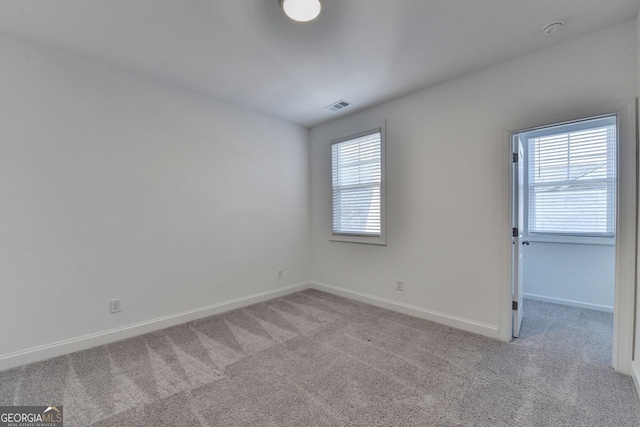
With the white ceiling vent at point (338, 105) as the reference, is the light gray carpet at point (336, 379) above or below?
below

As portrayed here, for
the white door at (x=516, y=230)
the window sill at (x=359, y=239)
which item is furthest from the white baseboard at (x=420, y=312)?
the window sill at (x=359, y=239)

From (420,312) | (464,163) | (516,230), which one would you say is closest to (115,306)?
(420,312)

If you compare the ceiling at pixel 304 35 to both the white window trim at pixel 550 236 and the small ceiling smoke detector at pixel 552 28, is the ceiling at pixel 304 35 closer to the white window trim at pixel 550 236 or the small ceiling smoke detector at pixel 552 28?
the small ceiling smoke detector at pixel 552 28

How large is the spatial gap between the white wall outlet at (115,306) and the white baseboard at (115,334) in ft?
0.57

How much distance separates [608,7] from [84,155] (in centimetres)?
421

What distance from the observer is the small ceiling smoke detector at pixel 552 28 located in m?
1.98

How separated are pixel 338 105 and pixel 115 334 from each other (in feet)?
11.4

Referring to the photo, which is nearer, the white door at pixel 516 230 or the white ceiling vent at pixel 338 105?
Result: the white door at pixel 516 230

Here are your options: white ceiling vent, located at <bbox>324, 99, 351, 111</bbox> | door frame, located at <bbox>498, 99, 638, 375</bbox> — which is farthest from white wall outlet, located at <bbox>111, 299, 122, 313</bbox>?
door frame, located at <bbox>498, 99, 638, 375</bbox>

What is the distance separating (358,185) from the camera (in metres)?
3.74

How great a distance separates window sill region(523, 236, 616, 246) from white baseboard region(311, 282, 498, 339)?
2.06 m

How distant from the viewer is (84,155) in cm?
243

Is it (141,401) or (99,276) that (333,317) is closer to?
(141,401)

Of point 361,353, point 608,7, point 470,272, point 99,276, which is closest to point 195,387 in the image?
point 361,353
